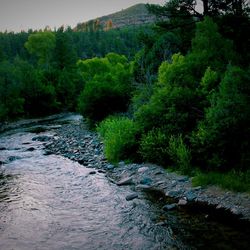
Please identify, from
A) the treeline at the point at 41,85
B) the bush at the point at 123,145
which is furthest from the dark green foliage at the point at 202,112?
the treeline at the point at 41,85

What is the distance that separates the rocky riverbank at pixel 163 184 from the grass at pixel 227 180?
269 mm

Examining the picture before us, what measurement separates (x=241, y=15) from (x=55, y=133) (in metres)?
19.7

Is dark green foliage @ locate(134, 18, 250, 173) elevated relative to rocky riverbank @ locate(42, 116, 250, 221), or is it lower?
elevated

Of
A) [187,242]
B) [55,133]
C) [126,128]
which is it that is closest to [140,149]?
[126,128]

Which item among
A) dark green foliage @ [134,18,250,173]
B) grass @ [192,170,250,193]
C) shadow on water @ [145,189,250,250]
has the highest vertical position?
dark green foliage @ [134,18,250,173]

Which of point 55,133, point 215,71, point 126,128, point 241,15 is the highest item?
point 241,15

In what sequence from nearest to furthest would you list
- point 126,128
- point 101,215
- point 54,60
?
point 101,215 → point 126,128 → point 54,60

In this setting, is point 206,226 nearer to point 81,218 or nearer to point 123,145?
point 81,218

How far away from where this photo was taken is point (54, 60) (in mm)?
76312

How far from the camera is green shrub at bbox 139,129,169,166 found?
17.4 m

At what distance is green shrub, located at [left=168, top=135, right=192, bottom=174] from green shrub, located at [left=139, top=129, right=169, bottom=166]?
520 mm

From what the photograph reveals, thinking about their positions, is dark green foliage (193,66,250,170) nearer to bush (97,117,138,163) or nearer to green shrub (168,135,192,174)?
green shrub (168,135,192,174)

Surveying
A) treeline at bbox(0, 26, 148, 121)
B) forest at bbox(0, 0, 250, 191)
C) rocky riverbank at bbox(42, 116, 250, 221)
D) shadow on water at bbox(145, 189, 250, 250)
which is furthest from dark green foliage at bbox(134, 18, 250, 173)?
treeline at bbox(0, 26, 148, 121)

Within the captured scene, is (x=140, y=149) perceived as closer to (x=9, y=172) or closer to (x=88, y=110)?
(x=9, y=172)
